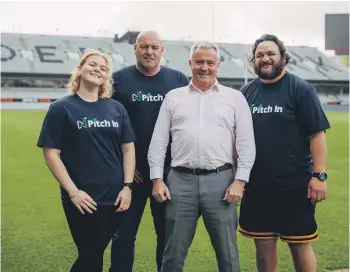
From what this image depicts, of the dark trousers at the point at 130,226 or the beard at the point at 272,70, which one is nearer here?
the beard at the point at 272,70

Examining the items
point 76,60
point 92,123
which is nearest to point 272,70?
point 92,123

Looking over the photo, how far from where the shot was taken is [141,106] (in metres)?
3.61

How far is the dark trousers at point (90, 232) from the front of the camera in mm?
3123

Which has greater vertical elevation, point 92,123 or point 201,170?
point 92,123

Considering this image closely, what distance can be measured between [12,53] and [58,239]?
45.4 meters

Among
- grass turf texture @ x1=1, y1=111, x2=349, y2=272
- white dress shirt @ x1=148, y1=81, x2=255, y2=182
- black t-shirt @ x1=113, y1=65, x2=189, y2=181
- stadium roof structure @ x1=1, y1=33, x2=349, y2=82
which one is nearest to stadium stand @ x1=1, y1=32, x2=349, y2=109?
stadium roof structure @ x1=1, y1=33, x2=349, y2=82

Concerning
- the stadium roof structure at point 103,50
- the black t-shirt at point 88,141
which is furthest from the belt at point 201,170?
the stadium roof structure at point 103,50

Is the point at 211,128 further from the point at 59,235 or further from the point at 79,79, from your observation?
the point at 59,235

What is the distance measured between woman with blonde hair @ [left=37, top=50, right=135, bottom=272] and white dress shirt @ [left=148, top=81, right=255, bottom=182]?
0.39 m

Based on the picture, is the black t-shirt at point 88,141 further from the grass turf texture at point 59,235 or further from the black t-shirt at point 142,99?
the grass turf texture at point 59,235

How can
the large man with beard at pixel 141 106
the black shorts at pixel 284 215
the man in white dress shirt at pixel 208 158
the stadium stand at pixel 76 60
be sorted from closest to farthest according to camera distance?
the man in white dress shirt at pixel 208 158 → the black shorts at pixel 284 215 → the large man with beard at pixel 141 106 → the stadium stand at pixel 76 60

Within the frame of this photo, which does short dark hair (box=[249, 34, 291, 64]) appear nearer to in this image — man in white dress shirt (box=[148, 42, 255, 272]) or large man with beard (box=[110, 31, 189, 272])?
man in white dress shirt (box=[148, 42, 255, 272])

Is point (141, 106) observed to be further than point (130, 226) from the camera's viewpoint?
No

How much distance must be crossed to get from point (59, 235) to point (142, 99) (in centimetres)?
283
